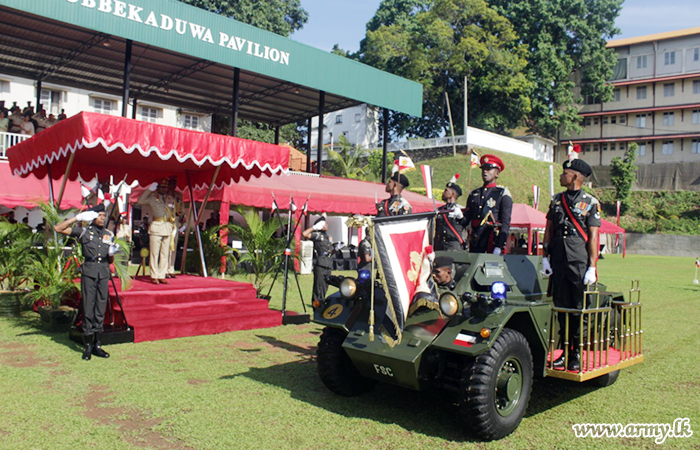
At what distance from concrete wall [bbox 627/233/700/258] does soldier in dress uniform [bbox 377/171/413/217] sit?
4211 cm

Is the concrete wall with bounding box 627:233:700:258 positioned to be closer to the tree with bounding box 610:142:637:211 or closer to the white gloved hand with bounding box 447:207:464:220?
the tree with bounding box 610:142:637:211

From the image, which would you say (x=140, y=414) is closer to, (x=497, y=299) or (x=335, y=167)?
(x=497, y=299)

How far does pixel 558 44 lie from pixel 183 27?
40209 mm

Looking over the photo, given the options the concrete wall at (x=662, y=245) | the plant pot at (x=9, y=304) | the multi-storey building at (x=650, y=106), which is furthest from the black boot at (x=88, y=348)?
the multi-storey building at (x=650, y=106)

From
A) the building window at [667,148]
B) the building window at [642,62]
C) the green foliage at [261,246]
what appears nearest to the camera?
the green foliage at [261,246]

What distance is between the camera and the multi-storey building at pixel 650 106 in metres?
52.0

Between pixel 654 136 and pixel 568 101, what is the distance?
11409 millimetres

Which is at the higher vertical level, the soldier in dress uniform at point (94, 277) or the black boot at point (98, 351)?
the soldier in dress uniform at point (94, 277)

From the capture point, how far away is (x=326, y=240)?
10.9m

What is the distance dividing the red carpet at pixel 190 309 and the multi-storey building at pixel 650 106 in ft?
176

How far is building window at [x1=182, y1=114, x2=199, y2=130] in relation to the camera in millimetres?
37594

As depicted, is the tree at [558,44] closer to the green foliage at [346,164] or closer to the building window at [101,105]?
the green foliage at [346,164]

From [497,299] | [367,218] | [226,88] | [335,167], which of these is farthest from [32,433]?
[335,167]

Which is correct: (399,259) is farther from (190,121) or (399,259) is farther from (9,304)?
(190,121)
